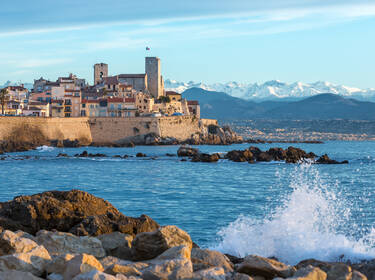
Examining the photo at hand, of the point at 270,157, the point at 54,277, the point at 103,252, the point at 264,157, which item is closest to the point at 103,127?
the point at 270,157

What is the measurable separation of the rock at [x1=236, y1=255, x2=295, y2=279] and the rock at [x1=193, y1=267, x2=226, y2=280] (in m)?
0.54

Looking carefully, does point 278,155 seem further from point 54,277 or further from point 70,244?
point 54,277

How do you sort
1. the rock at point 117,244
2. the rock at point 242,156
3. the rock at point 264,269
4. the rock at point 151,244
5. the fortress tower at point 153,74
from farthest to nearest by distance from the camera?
the fortress tower at point 153,74, the rock at point 242,156, the rock at point 117,244, the rock at point 151,244, the rock at point 264,269

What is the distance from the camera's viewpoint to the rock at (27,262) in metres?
7.36

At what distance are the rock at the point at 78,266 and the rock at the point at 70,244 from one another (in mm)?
1697

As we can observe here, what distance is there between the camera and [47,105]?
6906 cm

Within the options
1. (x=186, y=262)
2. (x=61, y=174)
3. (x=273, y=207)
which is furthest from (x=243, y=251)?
(x=61, y=174)

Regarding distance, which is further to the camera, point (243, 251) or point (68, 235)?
point (243, 251)

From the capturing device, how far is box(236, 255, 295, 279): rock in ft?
25.5

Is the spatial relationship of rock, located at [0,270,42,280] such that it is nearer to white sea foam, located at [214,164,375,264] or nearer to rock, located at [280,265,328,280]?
rock, located at [280,265,328,280]

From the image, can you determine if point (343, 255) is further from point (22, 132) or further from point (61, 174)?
point (22, 132)

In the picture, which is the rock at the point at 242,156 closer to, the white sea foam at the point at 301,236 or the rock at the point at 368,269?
the white sea foam at the point at 301,236

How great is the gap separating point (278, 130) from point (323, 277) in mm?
122700

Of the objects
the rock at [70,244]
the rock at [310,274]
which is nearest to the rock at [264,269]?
the rock at [310,274]
